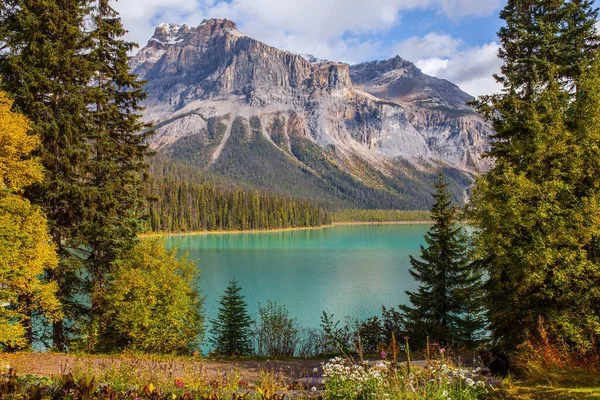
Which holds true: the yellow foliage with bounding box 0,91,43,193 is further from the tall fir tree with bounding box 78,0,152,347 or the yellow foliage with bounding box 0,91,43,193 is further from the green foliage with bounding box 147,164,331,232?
the green foliage with bounding box 147,164,331,232

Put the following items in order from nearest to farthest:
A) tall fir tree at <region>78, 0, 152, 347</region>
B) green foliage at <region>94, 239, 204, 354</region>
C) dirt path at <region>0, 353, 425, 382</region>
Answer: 1. dirt path at <region>0, 353, 425, 382</region>
2. green foliage at <region>94, 239, 204, 354</region>
3. tall fir tree at <region>78, 0, 152, 347</region>

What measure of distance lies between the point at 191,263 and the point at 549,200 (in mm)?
13694

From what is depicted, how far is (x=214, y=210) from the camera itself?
430ft

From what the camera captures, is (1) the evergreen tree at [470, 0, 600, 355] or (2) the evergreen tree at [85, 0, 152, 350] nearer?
(1) the evergreen tree at [470, 0, 600, 355]

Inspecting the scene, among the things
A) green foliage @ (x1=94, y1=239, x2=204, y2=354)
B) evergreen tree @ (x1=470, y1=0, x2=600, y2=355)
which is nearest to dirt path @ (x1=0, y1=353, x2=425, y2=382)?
green foliage @ (x1=94, y1=239, x2=204, y2=354)

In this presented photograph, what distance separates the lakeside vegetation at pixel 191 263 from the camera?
984 cm

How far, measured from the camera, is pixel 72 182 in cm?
1491

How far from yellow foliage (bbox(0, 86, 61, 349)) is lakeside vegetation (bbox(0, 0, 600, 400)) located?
0.17 ft

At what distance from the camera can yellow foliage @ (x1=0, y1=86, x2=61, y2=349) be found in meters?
11.1

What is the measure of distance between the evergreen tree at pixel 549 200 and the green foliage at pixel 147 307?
11581 mm

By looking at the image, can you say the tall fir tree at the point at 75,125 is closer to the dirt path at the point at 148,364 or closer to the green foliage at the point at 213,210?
the dirt path at the point at 148,364

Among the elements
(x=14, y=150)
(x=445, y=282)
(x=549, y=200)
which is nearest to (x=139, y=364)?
(x=14, y=150)

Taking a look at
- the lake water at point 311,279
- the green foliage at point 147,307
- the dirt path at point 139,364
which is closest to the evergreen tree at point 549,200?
the dirt path at point 139,364

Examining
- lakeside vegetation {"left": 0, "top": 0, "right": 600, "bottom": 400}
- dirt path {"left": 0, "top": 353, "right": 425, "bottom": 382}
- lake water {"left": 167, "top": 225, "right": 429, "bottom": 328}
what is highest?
lakeside vegetation {"left": 0, "top": 0, "right": 600, "bottom": 400}
